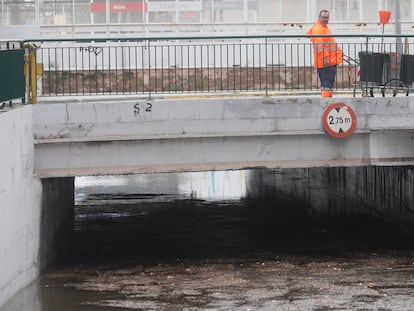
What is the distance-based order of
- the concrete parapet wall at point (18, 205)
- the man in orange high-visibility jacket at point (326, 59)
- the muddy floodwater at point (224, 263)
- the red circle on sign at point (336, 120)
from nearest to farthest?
the concrete parapet wall at point (18, 205) < the muddy floodwater at point (224, 263) < the red circle on sign at point (336, 120) < the man in orange high-visibility jacket at point (326, 59)

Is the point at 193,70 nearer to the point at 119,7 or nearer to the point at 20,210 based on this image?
the point at 119,7

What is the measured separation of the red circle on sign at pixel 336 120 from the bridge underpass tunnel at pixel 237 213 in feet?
9.64

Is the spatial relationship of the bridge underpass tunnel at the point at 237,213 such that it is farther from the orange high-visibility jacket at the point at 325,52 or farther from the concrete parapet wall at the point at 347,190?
the orange high-visibility jacket at the point at 325,52

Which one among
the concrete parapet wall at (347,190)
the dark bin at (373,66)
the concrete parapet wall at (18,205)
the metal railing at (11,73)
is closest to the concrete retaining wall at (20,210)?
the concrete parapet wall at (18,205)

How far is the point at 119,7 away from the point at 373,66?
13736 mm

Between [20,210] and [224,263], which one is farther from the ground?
[20,210]

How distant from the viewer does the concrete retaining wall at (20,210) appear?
52.2ft

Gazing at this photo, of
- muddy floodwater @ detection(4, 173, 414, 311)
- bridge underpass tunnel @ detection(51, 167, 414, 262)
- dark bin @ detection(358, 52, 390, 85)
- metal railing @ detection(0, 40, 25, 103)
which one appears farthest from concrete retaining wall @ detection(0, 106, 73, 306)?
dark bin @ detection(358, 52, 390, 85)

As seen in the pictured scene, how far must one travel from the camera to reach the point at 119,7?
108 feet

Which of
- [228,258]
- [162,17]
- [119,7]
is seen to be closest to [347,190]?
[162,17]

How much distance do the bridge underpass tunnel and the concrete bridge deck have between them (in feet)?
7.37

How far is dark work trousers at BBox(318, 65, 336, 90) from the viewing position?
20.5m

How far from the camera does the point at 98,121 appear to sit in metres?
18.5

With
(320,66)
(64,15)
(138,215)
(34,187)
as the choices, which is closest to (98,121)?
(34,187)
